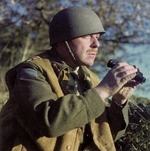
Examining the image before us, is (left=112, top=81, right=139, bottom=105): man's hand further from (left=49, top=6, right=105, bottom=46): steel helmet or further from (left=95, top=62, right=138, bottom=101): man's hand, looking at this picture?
(left=49, top=6, right=105, bottom=46): steel helmet

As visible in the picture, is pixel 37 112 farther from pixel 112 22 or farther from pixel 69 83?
pixel 112 22

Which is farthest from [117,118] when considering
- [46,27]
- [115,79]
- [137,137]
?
[46,27]

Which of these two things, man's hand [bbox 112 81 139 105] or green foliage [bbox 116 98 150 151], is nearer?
man's hand [bbox 112 81 139 105]

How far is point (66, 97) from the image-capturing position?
11.1ft

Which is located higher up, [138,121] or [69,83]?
[69,83]

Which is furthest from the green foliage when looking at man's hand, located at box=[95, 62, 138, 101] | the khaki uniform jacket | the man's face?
man's hand, located at box=[95, 62, 138, 101]

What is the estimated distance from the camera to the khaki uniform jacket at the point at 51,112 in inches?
131

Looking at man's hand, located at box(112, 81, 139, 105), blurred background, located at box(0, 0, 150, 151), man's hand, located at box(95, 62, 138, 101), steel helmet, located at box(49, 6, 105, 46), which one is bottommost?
blurred background, located at box(0, 0, 150, 151)

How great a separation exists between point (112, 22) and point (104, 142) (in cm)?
598

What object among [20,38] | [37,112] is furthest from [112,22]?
[37,112]

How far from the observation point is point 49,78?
3.65 metres

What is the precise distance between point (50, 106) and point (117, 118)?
0.87 metres

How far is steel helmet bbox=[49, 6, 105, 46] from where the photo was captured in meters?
3.91

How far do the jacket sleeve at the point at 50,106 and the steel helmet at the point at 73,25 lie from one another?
0.52 meters
